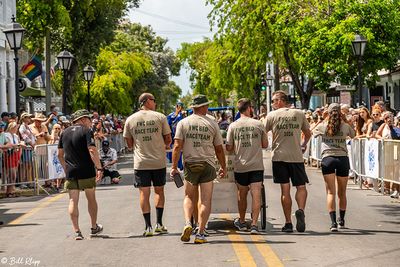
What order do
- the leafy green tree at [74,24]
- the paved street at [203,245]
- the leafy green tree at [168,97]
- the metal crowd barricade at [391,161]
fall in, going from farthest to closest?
the leafy green tree at [168,97], the leafy green tree at [74,24], the metal crowd barricade at [391,161], the paved street at [203,245]

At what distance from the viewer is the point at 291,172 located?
13773mm

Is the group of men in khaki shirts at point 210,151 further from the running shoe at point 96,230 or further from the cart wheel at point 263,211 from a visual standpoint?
the running shoe at point 96,230

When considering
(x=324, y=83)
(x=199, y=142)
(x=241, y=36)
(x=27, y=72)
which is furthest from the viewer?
(x=241, y=36)

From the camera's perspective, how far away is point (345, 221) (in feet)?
49.3

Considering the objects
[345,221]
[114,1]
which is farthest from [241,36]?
[345,221]

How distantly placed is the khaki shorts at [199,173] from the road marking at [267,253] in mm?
1034

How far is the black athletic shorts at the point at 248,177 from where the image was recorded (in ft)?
44.2

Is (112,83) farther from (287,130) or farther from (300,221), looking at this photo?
(300,221)

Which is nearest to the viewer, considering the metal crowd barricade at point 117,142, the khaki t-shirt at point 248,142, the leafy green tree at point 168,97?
the khaki t-shirt at point 248,142

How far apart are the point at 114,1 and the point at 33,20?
18.2 ft

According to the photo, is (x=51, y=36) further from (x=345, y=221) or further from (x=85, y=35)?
(x=345, y=221)

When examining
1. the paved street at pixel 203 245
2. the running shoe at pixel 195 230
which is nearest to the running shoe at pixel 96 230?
the paved street at pixel 203 245

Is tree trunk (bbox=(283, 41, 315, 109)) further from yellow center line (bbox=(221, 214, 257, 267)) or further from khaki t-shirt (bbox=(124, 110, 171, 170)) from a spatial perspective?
yellow center line (bbox=(221, 214, 257, 267))

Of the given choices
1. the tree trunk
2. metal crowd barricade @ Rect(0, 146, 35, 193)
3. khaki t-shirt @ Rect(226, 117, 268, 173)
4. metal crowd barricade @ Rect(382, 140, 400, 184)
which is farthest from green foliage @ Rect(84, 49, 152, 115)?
khaki t-shirt @ Rect(226, 117, 268, 173)
